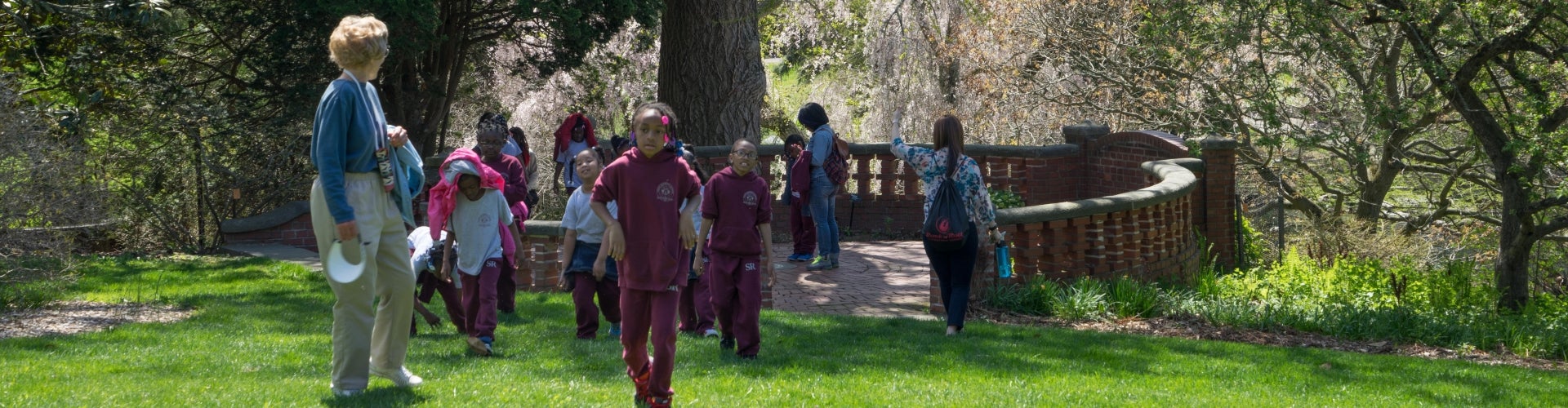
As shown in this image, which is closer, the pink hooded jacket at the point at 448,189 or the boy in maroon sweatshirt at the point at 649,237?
the boy in maroon sweatshirt at the point at 649,237

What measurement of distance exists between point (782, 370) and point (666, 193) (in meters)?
1.70

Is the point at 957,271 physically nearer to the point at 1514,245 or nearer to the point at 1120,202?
the point at 1120,202

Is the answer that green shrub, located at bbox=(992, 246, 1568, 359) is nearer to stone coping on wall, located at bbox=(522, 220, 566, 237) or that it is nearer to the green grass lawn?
the green grass lawn

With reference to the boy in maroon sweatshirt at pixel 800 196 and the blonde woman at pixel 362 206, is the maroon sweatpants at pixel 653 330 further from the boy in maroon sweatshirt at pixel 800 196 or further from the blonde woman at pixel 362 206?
the boy in maroon sweatshirt at pixel 800 196

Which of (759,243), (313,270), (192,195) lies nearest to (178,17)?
(192,195)

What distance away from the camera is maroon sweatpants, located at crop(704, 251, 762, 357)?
7.04 m

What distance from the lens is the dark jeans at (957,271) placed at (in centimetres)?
816

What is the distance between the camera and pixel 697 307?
7938 mm

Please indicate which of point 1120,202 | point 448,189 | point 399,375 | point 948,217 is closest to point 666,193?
point 399,375

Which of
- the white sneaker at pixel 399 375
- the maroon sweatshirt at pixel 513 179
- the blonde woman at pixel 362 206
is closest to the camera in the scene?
the blonde woman at pixel 362 206

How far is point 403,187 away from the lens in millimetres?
5508

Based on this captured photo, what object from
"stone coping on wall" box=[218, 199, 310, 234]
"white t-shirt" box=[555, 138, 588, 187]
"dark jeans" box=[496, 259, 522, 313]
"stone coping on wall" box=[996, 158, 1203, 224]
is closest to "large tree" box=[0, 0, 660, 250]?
"stone coping on wall" box=[218, 199, 310, 234]

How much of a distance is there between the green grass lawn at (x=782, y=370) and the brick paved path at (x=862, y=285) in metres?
1.03

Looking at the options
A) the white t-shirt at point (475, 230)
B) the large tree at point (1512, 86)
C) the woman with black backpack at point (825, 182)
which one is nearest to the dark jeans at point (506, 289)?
the white t-shirt at point (475, 230)
